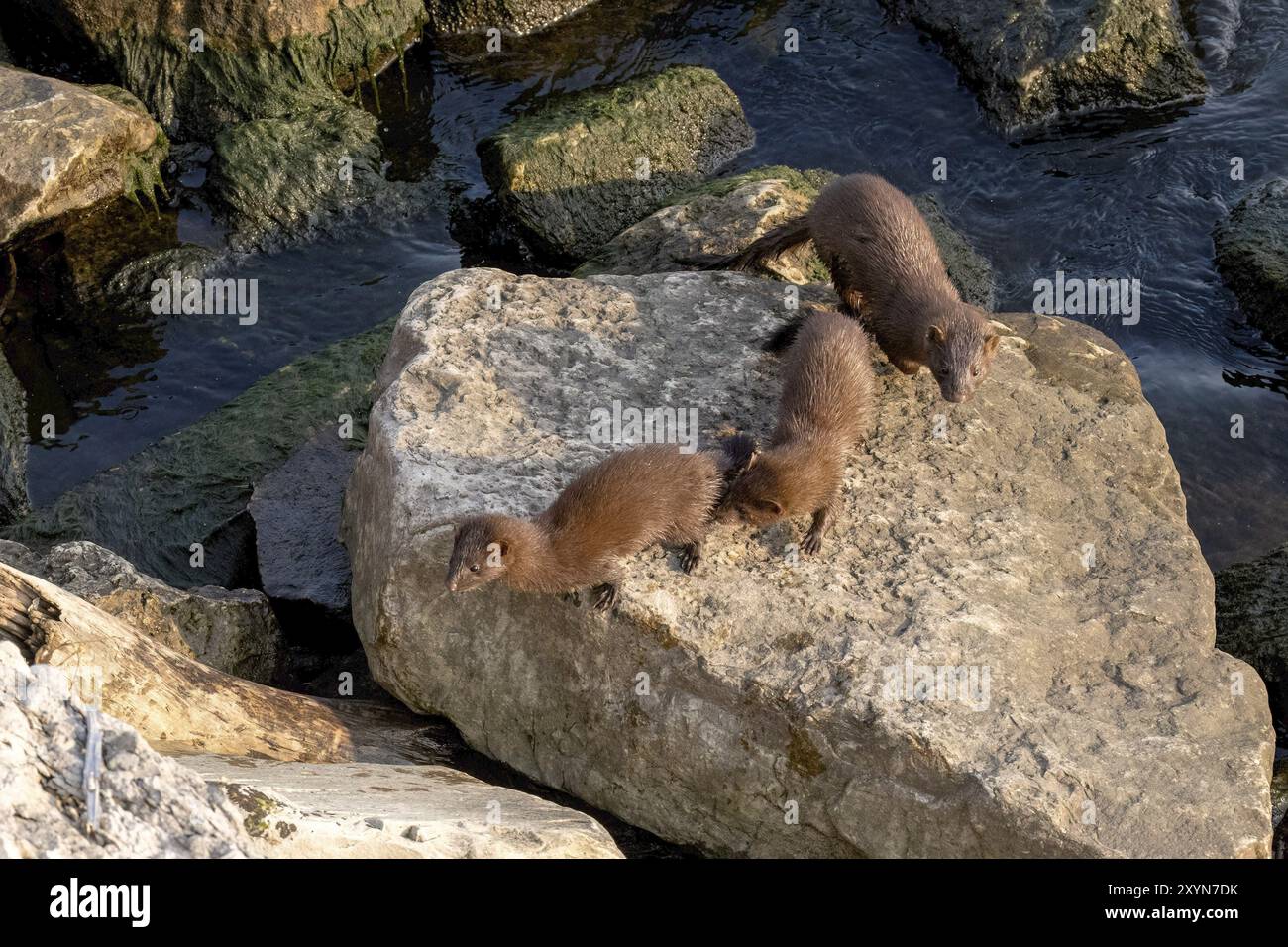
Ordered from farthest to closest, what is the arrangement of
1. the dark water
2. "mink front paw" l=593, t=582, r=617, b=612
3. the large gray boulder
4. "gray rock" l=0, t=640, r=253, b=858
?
1. the dark water
2. "mink front paw" l=593, t=582, r=617, b=612
3. the large gray boulder
4. "gray rock" l=0, t=640, r=253, b=858

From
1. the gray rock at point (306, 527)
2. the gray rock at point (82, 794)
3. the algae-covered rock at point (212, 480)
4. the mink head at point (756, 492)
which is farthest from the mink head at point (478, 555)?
the algae-covered rock at point (212, 480)

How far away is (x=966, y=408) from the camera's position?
24.5ft

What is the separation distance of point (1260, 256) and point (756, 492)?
670 centimetres

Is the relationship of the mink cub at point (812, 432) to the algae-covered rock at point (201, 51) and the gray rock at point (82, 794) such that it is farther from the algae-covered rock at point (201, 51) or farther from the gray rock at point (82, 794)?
the algae-covered rock at point (201, 51)

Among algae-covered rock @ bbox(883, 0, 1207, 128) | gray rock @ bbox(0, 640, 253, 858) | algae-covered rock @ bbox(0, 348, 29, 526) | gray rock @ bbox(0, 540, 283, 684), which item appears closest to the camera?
gray rock @ bbox(0, 640, 253, 858)

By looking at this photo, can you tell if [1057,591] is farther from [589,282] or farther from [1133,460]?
[589,282]

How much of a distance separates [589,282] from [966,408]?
2359 mm

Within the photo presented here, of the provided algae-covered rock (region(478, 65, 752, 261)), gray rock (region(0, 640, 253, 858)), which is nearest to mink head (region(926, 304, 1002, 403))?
algae-covered rock (region(478, 65, 752, 261))

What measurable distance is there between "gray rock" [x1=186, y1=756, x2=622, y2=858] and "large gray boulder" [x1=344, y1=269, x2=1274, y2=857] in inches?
24.5

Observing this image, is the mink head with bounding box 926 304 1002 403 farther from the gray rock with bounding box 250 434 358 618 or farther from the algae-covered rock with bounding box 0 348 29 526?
the algae-covered rock with bounding box 0 348 29 526

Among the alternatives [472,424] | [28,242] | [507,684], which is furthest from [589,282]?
[28,242]

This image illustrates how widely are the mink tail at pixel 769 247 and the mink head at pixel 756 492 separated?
106 inches

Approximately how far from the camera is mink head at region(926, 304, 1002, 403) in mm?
7289

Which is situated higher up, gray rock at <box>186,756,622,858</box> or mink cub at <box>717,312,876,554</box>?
mink cub at <box>717,312,876,554</box>
